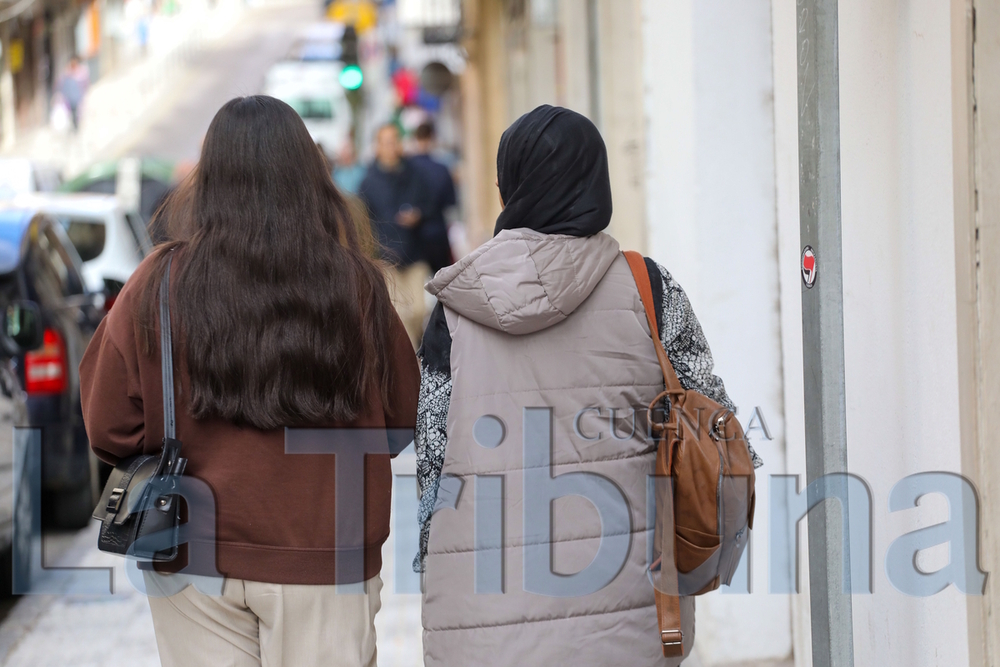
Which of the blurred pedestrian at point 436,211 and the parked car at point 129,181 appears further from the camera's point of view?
the parked car at point 129,181

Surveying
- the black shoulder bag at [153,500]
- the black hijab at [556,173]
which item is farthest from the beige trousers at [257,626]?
the black hijab at [556,173]

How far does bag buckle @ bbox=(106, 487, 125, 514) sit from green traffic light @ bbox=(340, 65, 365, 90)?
38.1 ft

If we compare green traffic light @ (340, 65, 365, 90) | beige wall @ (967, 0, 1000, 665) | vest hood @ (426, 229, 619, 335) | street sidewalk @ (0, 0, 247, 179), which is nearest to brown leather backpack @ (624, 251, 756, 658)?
vest hood @ (426, 229, 619, 335)

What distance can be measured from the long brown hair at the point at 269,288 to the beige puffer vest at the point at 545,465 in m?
0.20

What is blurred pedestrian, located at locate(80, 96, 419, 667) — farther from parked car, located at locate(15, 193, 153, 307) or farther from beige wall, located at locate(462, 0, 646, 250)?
parked car, located at locate(15, 193, 153, 307)

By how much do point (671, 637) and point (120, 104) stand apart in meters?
34.7

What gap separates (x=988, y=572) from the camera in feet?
8.05

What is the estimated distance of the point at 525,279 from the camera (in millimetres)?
2406

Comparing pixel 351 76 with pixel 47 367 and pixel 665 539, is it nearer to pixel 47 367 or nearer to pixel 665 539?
pixel 47 367

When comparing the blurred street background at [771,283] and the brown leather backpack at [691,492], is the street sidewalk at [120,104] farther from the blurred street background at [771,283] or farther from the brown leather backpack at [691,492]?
the brown leather backpack at [691,492]

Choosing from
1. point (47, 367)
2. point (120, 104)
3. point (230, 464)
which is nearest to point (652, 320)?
point (230, 464)

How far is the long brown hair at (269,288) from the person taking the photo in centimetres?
238

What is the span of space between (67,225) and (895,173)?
23.8 feet

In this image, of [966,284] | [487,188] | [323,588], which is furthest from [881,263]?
[487,188]
